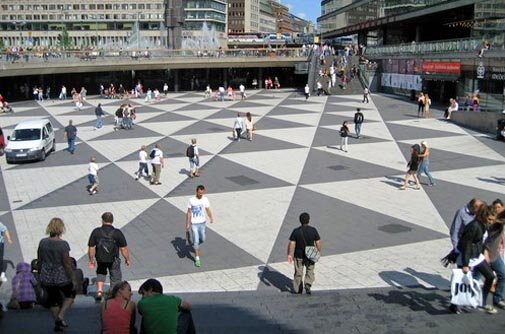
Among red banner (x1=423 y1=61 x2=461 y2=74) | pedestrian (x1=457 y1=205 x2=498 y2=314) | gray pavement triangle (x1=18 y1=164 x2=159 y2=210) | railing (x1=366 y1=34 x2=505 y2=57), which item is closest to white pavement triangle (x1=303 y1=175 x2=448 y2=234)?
gray pavement triangle (x1=18 y1=164 x2=159 y2=210)

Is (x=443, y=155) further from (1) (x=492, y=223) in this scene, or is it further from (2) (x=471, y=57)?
(1) (x=492, y=223)

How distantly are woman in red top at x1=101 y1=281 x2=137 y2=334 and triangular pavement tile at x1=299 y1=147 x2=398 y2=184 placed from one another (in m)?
13.2

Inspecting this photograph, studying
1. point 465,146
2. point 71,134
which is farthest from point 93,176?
point 465,146

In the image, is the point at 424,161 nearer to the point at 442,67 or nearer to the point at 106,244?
the point at 106,244

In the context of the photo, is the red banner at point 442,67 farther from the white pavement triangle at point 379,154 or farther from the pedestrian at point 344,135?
the pedestrian at point 344,135

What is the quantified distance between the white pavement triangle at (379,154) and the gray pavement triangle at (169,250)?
9299 mm

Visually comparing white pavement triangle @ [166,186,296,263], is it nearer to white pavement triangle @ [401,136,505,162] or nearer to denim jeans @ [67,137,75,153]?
denim jeans @ [67,137,75,153]

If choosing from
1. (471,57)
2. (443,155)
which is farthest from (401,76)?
(443,155)

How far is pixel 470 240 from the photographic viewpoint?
288 inches

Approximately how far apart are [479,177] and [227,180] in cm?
825

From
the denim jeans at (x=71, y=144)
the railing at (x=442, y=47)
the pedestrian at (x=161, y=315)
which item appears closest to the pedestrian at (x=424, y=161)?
the pedestrian at (x=161, y=315)

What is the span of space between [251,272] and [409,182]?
8882mm

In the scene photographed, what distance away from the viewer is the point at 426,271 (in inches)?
418

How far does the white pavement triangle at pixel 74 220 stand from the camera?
12664 mm
